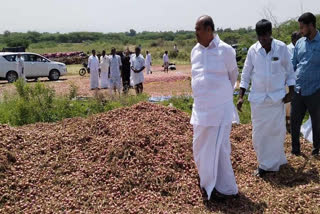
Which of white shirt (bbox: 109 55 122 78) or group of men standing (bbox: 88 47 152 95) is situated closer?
group of men standing (bbox: 88 47 152 95)

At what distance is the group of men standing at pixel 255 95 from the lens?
13.3 ft

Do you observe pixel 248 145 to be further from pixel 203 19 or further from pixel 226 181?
pixel 203 19

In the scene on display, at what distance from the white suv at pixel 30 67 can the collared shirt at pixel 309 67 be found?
15.7m

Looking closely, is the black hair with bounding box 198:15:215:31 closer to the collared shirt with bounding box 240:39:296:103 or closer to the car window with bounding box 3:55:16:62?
the collared shirt with bounding box 240:39:296:103

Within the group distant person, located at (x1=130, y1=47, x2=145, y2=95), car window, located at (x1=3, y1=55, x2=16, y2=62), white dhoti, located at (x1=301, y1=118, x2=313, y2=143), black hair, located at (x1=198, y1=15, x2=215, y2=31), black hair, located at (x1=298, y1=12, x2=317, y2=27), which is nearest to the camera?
black hair, located at (x1=198, y1=15, x2=215, y2=31)

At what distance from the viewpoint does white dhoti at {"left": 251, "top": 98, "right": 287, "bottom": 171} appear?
470cm

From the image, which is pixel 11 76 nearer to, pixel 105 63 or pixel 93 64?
pixel 93 64

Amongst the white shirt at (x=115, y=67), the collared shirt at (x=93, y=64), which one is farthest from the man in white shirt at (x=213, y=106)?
the collared shirt at (x=93, y=64)

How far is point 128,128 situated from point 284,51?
217cm

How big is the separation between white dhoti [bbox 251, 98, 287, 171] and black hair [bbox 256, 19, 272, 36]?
765 millimetres

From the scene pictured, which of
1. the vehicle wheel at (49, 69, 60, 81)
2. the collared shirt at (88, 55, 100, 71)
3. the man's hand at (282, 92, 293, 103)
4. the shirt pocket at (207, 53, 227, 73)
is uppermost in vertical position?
the shirt pocket at (207, 53, 227, 73)

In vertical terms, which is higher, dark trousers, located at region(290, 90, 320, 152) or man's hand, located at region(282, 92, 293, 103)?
man's hand, located at region(282, 92, 293, 103)

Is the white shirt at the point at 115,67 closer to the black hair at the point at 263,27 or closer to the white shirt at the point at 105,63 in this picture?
the white shirt at the point at 105,63

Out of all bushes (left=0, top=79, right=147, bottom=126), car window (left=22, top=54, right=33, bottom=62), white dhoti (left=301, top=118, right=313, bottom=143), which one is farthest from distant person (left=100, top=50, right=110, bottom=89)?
white dhoti (left=301, top=118, right=313, bottom=143)
